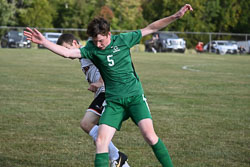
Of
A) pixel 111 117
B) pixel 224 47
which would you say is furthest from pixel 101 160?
pixel 224 47

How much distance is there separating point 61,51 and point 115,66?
1.95 feet

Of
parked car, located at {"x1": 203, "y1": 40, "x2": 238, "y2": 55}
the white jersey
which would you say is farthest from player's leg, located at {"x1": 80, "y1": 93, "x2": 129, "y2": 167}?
parked car, located at {"x1": 203, "y1": 40, "x2": 238, "y2": 55}

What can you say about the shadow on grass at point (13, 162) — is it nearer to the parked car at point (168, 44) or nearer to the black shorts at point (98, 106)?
the black shorts at point (98, 106)

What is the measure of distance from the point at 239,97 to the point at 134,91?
26.6 ft

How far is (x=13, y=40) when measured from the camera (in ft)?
147

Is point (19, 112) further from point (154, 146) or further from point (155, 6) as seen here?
point (155, 6)

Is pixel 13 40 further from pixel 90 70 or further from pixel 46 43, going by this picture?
pixel 46 43

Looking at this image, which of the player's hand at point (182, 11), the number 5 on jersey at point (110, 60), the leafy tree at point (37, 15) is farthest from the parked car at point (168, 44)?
the number 5 on jersey at point (110, 60)

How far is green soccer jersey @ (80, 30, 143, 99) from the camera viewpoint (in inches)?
197

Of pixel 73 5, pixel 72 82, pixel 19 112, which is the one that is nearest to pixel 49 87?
pixel 72 82

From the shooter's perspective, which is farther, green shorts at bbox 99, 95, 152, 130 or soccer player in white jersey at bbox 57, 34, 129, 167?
soccer player in white jersey at bbox 57, 34, 129, 167

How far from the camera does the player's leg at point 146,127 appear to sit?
4965mm

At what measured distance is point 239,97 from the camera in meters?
12.6

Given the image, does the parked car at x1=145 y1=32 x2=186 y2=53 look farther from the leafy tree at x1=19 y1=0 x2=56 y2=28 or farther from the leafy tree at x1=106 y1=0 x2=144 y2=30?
the leafy tree at x1=19 y1=0 x2=56 y2=28
